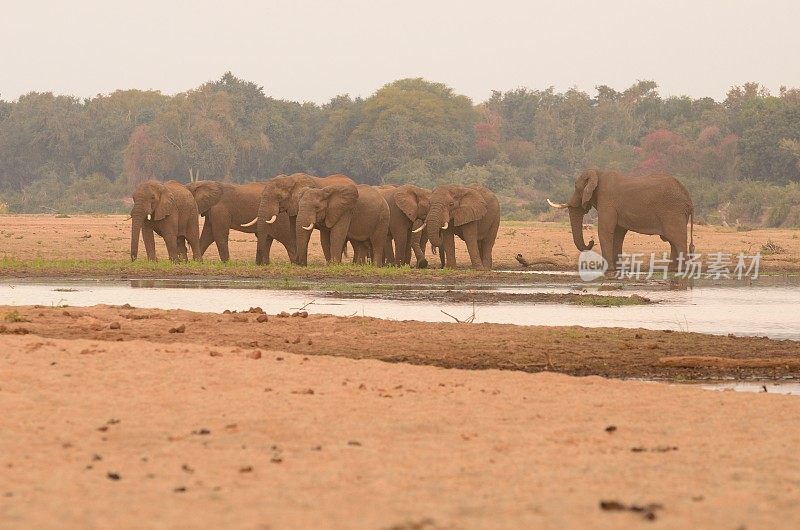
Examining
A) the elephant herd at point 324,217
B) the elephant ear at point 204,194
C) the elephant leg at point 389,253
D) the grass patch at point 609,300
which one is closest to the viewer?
the grass patch at point 609,300

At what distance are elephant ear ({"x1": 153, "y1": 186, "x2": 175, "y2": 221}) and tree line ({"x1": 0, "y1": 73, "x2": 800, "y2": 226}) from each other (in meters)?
32.5

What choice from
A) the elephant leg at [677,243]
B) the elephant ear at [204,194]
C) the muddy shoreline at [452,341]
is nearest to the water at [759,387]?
the muddy shoreline at [452,341]

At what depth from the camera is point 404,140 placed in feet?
244

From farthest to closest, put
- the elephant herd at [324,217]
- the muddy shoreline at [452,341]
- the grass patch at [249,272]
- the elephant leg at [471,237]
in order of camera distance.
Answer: the elephant leg at [471,237] → the elephant herd at [324,217] → the grass patch at [249,272] → the muddy shoreline at [452,341]

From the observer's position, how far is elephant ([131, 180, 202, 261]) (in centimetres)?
2847

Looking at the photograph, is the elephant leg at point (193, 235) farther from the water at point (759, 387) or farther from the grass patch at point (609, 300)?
the water at point (759, 387)

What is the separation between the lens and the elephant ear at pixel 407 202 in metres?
30.0

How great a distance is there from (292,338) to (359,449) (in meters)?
6.01

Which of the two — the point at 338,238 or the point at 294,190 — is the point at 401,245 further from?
the point at 294,190

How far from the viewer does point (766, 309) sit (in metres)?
19.7

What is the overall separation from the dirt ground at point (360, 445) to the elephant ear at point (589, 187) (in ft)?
59.2

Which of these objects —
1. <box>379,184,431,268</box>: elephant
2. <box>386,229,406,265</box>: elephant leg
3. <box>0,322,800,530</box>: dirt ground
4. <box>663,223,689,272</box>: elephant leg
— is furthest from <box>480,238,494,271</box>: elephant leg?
<box>0,322,800,530</box>: dirt ground

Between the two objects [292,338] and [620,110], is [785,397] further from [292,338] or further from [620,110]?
[620,110]

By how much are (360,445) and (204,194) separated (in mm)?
23881
